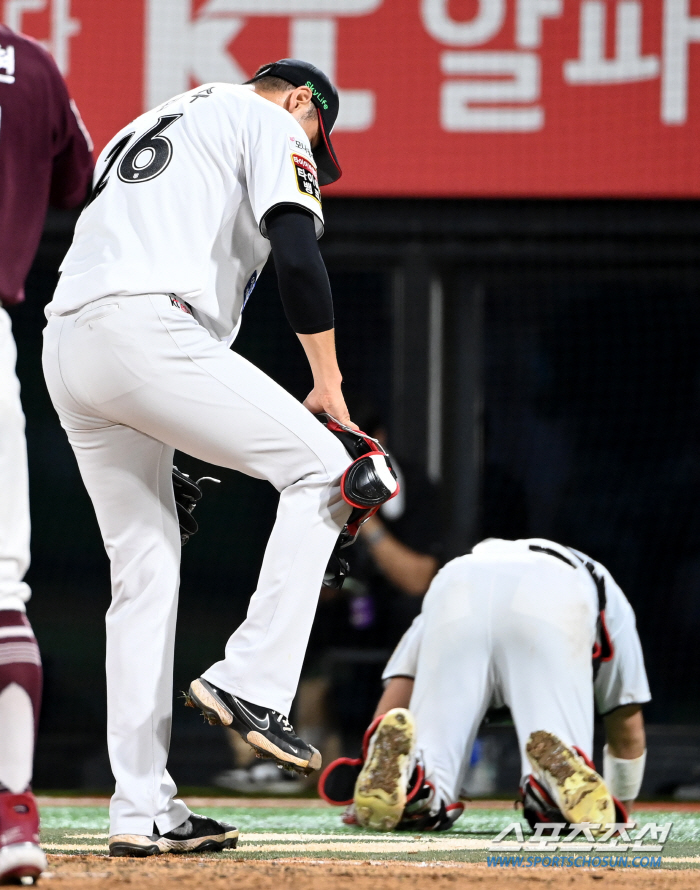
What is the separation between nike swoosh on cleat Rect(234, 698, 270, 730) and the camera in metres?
2.49

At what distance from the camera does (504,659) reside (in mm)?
3650

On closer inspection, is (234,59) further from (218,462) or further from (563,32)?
Result: (218,462)

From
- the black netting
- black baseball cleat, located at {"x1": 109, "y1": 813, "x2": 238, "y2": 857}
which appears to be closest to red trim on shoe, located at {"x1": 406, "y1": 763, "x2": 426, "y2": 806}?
black baseball cleat, located at {"x1": 109, "y1": 813, "x2": 238, "y2": 857}

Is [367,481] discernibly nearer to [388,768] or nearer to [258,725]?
[258,725]

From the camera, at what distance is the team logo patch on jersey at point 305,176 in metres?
2.69

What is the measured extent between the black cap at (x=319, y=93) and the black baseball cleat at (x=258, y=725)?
1.17 metres

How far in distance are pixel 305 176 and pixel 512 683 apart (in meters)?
1.56

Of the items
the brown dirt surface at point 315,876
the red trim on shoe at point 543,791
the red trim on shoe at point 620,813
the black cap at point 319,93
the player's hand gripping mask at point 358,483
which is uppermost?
the black cap at point 319,93

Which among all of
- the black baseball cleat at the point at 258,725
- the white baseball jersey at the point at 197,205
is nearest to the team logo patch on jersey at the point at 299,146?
the white baseball jersey at the point at 197,205

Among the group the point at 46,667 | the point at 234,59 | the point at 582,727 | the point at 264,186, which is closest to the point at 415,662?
the point at 582,727

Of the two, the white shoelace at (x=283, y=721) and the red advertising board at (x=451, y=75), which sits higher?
the red advertising board at (x=451, y=75)

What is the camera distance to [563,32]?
6133 millimetres

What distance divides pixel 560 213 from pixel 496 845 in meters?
3.67

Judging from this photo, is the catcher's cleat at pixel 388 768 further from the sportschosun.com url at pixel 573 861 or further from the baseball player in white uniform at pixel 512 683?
the sportschosun.com url at pixel 573 861
